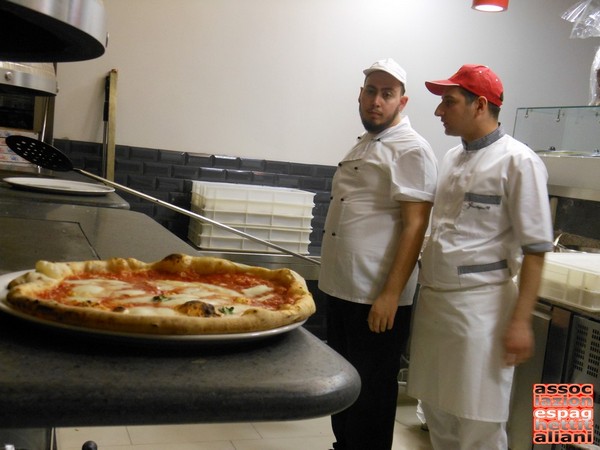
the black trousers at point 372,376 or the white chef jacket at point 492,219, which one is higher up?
the white chef jacket at point 492,219

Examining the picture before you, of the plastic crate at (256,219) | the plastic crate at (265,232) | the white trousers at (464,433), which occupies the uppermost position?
the plastic crate at (256,219)

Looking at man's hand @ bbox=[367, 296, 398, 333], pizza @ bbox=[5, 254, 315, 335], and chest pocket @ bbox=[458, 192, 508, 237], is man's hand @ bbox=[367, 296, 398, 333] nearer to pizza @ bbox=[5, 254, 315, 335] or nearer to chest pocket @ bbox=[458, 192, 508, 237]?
chest pocket @ bbox=[458, 192, 508, 237]

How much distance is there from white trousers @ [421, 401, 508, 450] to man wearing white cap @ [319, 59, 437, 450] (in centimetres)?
20

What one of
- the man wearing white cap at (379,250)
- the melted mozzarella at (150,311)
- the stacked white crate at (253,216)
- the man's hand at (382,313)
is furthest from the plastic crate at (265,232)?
the melted mozzarella at (150,311)

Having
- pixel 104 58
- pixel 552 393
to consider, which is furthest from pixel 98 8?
pixel 104 58

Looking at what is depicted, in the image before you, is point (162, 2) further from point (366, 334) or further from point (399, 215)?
point (366, 334)

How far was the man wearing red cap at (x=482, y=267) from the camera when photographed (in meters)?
2.49

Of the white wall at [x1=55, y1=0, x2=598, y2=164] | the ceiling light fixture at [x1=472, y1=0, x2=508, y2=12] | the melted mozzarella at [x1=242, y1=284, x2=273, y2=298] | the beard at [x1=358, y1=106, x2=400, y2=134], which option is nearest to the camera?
the melted mozzarella at [x1=242, y1=284, x2=273, y2=298]

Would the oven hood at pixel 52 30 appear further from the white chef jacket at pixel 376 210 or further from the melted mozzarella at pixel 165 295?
the white chef jacket at pixel 376 210

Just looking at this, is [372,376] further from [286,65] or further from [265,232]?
[286,65]

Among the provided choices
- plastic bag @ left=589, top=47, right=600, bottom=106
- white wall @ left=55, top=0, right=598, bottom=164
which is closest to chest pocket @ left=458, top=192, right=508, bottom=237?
plastic bag @ left=589, top=47, right=600, bottom=106

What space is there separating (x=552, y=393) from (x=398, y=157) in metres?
1.22

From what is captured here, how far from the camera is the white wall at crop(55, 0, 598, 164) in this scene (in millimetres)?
4172

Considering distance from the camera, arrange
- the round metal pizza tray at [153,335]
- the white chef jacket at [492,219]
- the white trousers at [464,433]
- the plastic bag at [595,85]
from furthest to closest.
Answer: the plastic bag at [595,85] → the white trousers at [464,433] → the white chef jacket at [492,219] → the round metal pizza tray at [153,335]
